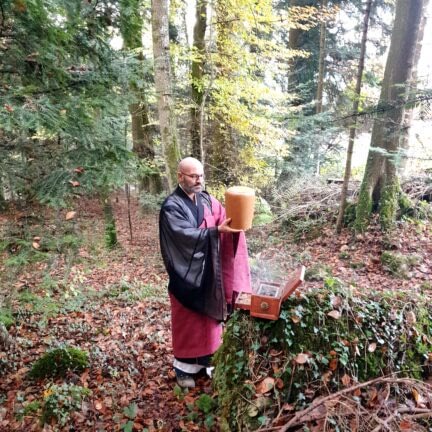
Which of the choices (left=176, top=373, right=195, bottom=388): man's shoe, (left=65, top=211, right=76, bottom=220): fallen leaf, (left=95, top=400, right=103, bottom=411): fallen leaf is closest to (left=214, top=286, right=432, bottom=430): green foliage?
(left=176, top=373, right=195, bottom=388): man's shoe

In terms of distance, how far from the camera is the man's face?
11.5 feet

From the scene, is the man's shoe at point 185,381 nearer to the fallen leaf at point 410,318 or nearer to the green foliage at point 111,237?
the fallen leaf at point 410,318

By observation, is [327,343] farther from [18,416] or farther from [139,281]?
[139,281]

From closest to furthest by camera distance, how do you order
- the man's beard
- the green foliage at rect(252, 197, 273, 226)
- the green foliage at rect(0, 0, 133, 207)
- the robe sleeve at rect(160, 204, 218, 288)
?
the green foliage at rect(0, 0, 133, 207)
the robe sleeve at rect(160, 204, 218, 288)
the man's beard
the green foliage at rect(252, 197, 273, 226)

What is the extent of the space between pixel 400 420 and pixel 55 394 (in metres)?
3.28

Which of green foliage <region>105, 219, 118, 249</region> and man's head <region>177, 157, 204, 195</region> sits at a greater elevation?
man's head <region>177, 157, 204, 195</region>

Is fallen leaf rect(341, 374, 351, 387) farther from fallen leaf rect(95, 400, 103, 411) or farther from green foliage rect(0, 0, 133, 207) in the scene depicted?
green foliage rect(0, 0, 133, 207)

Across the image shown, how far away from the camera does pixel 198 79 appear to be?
27.1ft

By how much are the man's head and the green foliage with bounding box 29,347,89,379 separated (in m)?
2.65

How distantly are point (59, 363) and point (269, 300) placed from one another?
3.08m

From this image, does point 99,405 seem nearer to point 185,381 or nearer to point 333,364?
point 185,381

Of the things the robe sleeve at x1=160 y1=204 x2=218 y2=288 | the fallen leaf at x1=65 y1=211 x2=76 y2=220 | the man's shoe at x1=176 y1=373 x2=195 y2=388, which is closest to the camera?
the robe sleeve at x1=160 y1=204 x2=218 y2=288

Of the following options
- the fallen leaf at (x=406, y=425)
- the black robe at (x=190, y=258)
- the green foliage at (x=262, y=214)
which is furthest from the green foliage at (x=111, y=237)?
the fallen leaf at (x=406, y=425)

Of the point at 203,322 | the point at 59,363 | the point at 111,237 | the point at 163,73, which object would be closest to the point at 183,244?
the point at 203,322
